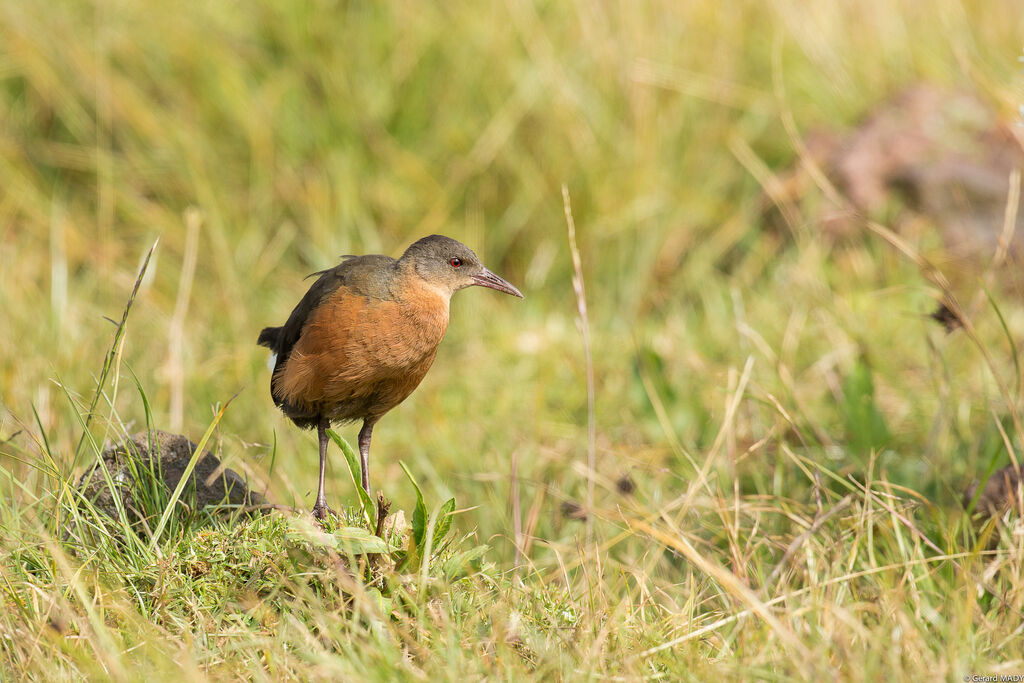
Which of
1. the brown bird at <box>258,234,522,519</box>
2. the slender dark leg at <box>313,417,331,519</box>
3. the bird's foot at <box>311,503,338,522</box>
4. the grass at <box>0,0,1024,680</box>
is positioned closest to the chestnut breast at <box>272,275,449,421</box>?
the brown bird at <box>258,234,522,519</box>

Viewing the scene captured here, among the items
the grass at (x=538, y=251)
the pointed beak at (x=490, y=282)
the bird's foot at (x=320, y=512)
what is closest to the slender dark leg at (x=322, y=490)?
the bird's foot at (x=320, y=512)

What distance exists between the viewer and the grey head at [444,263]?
3.11 meters

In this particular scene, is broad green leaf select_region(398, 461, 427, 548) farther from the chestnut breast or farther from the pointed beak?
the pointed beak

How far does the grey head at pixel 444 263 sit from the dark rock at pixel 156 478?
0.78 meters

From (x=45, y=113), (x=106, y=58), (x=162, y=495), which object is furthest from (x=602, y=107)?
(x=162, y=495)

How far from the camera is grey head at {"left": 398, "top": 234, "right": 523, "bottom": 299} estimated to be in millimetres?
3105

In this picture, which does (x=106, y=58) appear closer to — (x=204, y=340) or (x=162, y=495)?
(x=204, y=340)

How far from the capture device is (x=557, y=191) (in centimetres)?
614

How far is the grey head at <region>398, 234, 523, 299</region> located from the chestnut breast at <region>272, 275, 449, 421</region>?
0.04 metres

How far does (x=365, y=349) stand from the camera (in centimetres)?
293

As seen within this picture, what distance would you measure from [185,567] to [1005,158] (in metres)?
5.28

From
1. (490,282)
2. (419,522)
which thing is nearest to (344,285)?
(490,282)

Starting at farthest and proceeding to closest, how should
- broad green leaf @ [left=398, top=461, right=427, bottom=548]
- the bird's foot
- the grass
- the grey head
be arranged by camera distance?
the grass, the grey head, the bird's foot, broad green leaf @ [left=398, top=461, right=427, bottom=548]

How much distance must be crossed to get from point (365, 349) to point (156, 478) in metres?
0.69
